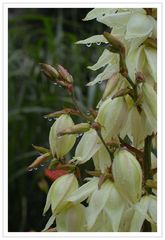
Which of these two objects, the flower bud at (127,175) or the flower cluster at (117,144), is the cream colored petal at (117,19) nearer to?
the flower cluster at (117,144)

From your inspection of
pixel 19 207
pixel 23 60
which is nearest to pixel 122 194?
pixel 19 207

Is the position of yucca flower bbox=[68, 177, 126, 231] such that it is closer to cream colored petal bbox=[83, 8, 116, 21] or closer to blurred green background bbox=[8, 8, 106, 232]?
cream colored petal bbox=[83, 8, 116, 21]

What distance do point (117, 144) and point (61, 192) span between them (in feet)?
0.29

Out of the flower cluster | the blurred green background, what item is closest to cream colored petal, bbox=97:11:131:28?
the flower cluster

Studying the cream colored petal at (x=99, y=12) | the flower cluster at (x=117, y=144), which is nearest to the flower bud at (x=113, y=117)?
the flower cluster at (x=117, y=144)

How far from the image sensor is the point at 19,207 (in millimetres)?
1946

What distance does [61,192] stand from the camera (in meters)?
0.70

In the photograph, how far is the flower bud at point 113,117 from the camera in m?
0.67

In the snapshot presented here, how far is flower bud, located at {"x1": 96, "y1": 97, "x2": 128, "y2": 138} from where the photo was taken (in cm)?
67

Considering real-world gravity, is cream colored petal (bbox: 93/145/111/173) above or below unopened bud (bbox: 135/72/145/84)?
below
